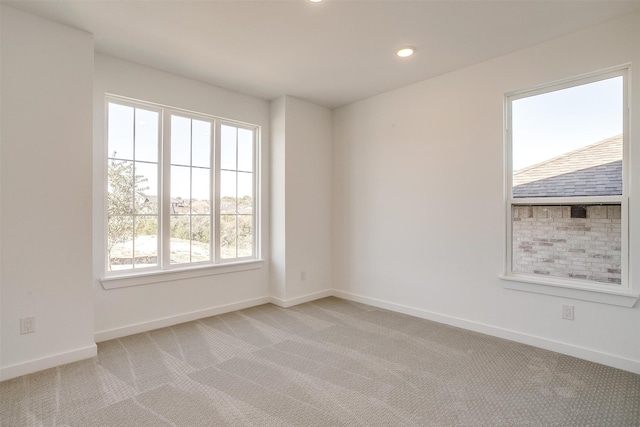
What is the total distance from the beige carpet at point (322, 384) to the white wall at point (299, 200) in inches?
44.4

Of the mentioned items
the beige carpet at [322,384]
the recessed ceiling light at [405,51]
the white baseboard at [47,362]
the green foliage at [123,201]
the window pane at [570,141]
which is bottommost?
the beige carpet at [322,384]

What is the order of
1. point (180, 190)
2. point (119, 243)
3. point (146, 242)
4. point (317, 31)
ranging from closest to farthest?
point (317, 31), point (119, 243), point (146, 242), point (180, 190)

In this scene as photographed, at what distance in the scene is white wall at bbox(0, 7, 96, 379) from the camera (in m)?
2.39

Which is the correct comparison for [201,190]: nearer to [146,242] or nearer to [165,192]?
[165,192]

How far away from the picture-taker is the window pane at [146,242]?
11.0ft

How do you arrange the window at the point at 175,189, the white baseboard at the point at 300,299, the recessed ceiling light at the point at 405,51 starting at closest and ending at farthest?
the recessed ceiling light at the point at 405,51, the window at the point at 175,189, the white baseboard at the point at 300,299

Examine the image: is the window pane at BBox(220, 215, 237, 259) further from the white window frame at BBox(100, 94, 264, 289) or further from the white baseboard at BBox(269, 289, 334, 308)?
the white baseboard at BBox(269, 289, 334, 308)

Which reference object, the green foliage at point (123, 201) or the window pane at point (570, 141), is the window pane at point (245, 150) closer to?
the green foliage at point (123, 201)

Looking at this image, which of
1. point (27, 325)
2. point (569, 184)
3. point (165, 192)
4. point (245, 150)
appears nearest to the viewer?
point (27, 325)

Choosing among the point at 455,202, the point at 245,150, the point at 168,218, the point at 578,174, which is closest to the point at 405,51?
the point at 455,202

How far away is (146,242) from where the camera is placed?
341cm

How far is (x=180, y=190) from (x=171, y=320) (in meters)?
1.40

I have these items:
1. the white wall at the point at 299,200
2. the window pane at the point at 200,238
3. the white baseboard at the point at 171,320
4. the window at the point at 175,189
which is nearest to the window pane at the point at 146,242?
the window at the point at 175,189

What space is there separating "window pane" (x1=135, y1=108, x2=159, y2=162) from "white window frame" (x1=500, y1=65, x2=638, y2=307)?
353 cm
